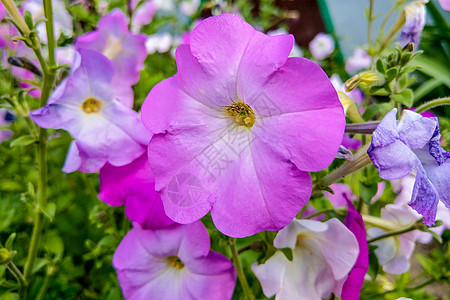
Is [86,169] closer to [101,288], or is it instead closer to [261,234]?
[261,234]

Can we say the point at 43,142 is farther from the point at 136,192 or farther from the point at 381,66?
the point at 381,66

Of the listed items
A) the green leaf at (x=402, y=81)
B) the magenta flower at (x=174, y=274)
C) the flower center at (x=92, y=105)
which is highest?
the green leaf at (x=402, y=81)

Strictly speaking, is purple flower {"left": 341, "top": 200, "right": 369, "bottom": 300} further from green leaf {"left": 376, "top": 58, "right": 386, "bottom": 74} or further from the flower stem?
the flower stem

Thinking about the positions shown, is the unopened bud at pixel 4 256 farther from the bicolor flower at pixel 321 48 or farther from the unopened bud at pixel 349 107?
the bicolor flower at pixel 321 48

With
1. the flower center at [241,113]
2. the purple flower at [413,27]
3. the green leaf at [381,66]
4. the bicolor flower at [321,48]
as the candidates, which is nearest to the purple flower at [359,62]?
the bicolor flower at [321,48]

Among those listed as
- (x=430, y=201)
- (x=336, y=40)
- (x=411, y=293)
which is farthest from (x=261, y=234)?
(x=336, y=40)

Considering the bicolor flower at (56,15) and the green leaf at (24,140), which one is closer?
the green leaf at (24,140)

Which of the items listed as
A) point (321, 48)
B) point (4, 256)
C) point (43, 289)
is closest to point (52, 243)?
point (43, 289)
